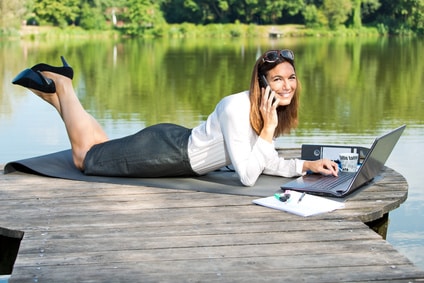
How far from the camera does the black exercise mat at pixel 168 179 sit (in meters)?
4.07

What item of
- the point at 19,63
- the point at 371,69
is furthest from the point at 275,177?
the point at 19,63

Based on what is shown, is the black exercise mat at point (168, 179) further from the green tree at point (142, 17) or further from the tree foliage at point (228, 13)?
the green tree at point (142, 17)

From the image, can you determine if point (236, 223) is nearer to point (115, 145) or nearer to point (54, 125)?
point (115, 145)

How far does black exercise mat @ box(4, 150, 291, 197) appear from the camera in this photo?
4.07 metres

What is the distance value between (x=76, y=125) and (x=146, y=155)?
0.50 m

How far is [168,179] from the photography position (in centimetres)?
435

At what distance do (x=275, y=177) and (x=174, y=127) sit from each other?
628mm

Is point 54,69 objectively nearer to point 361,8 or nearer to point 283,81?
point 283,81

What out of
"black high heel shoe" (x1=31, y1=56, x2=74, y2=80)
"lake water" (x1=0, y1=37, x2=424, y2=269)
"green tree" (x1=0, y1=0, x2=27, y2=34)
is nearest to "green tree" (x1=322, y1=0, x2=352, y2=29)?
"green tree" (x1=0, y1=0, x2=27, y2=34)

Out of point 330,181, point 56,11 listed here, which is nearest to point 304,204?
point 330,181

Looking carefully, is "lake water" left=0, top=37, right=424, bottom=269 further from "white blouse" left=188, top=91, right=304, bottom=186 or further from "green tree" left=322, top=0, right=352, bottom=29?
"green tree" left=322, top=0, right=352, bottom=29

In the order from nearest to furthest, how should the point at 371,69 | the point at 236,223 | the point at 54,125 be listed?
1. the point at 236,223
2. the point at 54,125
3. the point at 371,69

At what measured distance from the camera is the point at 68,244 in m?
3.17

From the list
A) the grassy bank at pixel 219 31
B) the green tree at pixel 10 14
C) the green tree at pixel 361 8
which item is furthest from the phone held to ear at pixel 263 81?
the green tree at pixel 361 8
